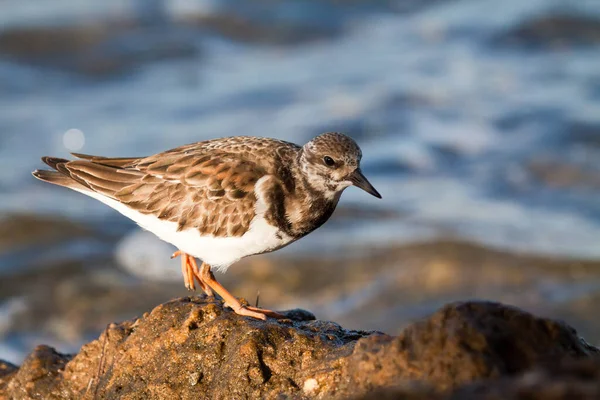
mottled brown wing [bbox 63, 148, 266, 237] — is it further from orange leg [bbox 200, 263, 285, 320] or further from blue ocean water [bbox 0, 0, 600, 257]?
blue ocean water [bbox 0, 0, 600, 257]

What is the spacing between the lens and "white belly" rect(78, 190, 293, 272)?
4508mm

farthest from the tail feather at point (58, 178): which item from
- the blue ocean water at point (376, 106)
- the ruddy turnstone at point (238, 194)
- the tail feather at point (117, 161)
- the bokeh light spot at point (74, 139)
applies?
the bokeh light spot at point (74, 139)

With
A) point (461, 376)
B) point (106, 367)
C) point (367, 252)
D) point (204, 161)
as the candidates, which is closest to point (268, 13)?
point (367, 252)

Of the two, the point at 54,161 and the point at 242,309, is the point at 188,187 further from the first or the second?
the point at 54,161

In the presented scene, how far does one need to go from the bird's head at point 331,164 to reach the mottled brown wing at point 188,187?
11.2 inches

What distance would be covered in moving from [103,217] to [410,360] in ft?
27.3

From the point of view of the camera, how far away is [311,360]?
3510 millimetres

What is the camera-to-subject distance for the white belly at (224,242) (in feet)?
14.8

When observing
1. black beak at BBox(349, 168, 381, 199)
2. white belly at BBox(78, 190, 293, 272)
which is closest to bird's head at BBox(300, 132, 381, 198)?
black beak at BBox(349, 168, 381, 199)

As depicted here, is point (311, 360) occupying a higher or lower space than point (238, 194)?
lower

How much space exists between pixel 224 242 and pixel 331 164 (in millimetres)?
768

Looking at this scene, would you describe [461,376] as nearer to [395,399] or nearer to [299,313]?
[395,399]

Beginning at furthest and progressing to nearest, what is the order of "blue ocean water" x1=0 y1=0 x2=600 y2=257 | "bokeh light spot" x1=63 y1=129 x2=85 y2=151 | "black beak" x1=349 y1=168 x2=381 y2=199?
1. "bokeh light spot" x1=63 y1=129 x2=85 y2=151
2. "blue ocean water" x1=0 y1=0 x2=600 y2=257
3. "black beak" x1=349 y1=168 x2=381 y2=199

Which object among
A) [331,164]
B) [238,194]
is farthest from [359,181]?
[238,194]
